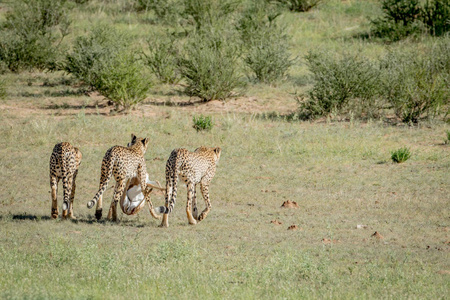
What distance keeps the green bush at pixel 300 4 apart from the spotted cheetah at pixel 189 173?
23.9 metres

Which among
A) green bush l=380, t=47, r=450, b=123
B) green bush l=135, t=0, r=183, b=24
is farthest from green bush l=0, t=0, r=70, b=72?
green bush l=380, t=47, r=450, b=123

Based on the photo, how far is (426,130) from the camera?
16594mm

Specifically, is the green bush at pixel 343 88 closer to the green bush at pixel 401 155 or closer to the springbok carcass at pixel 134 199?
the green bush at pixel 401 155

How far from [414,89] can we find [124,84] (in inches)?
301

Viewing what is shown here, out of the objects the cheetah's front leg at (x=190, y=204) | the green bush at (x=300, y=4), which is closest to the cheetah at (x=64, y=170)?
the cheetah's front leg at (x=190, y=204)

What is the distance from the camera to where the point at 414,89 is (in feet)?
57.1

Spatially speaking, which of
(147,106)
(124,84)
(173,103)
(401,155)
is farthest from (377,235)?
(173,103)

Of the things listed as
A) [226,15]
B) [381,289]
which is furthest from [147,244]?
[226,15]

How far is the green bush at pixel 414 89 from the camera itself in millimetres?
17234

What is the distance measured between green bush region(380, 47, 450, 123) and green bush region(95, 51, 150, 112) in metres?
6.55

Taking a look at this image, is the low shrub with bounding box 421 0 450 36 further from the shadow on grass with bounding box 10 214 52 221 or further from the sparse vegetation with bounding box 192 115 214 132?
the shadow on grass with bounding box 10 214 52 221

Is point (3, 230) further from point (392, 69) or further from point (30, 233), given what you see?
point (392, 69)

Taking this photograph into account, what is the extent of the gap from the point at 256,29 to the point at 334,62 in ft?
25.7

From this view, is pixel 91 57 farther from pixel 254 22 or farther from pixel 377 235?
pixel 377 235
